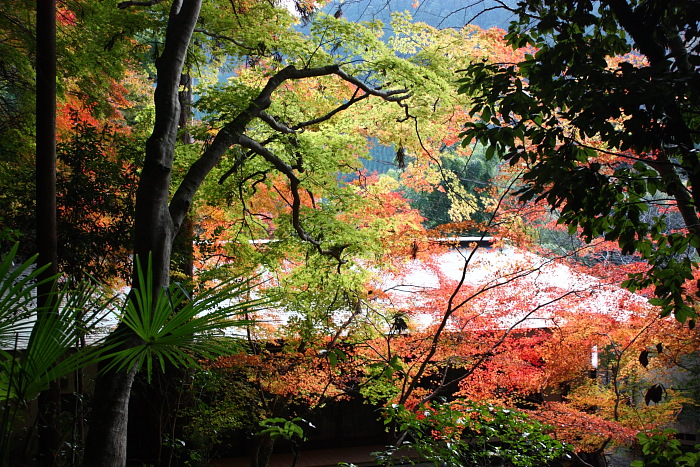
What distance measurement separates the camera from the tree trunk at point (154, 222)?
12.7ft

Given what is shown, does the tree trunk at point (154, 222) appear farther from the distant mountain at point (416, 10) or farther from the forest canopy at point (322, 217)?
the distant mountain at point (416, 10)

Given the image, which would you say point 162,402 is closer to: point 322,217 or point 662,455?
point 322,217

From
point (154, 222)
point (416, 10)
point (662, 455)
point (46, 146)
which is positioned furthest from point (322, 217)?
point (662, 455)

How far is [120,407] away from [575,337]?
20.6ft

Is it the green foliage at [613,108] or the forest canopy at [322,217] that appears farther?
the forest canopy at [322,217]

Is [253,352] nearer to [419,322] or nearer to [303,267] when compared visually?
[303,267]

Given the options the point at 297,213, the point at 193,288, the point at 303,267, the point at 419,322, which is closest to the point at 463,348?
the point at 419,322

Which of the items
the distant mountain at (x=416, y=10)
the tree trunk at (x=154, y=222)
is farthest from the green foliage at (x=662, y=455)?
the tree trunk at (x=154, y=222)

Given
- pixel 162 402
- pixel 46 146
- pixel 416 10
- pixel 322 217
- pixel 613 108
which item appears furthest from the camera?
pixel 322 217

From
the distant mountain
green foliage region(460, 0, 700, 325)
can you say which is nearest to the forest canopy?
green foliage region(460, 0, 700, 325)

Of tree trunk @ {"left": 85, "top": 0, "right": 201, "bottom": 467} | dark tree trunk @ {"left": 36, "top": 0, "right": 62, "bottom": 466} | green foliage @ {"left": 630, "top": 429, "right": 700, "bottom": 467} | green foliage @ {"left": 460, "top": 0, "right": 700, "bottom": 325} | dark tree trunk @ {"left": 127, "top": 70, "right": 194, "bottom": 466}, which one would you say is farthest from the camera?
dark tree trunk @ {"left": 127, "top": 70, "right": 194, "bottom": 466}

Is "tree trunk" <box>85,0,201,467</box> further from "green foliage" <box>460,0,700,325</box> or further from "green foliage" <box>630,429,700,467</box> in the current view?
"green foliage" <box>630,429,700,467</box>

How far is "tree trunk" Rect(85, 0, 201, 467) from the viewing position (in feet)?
12.7

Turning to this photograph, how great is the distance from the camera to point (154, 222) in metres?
4.34
